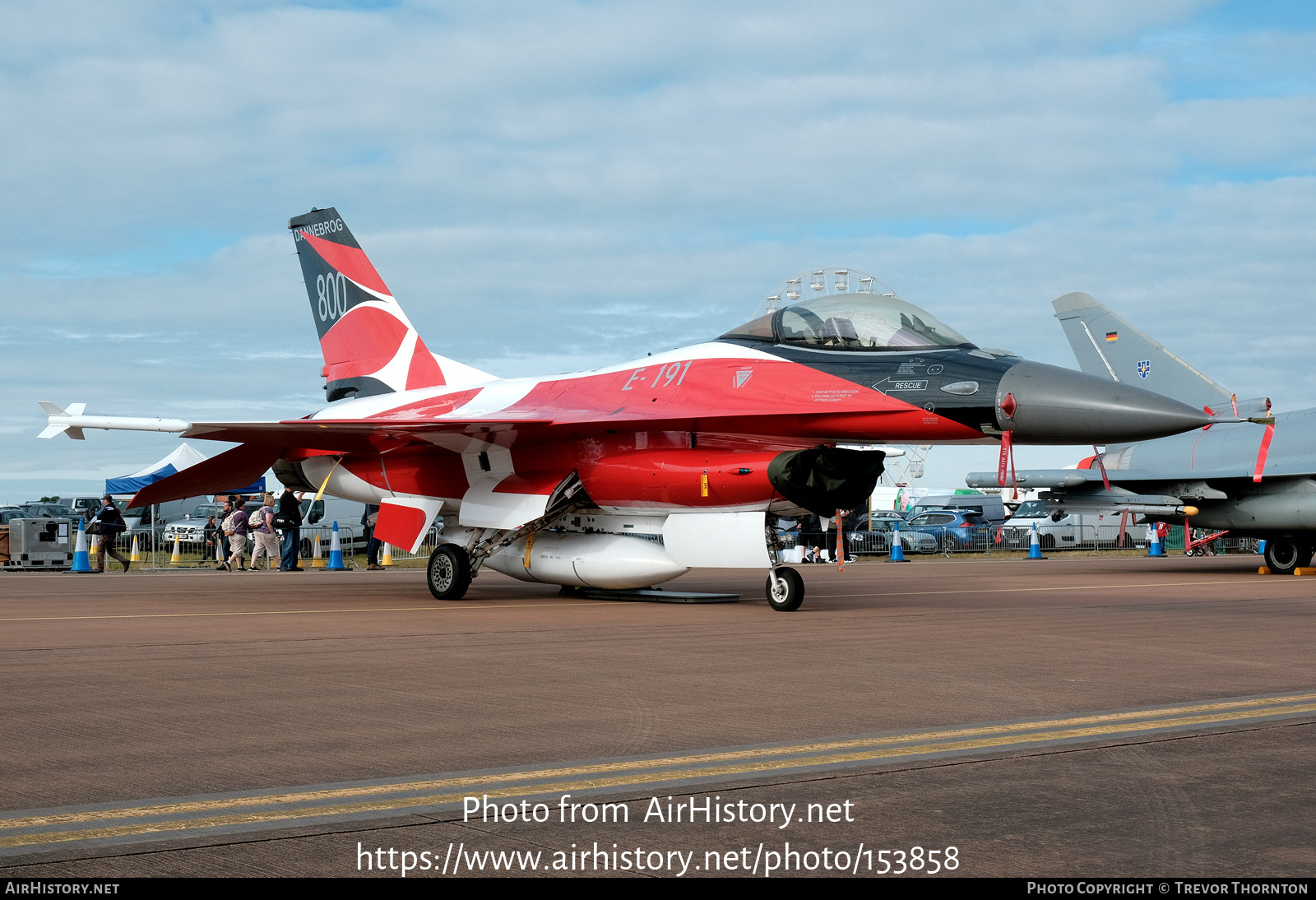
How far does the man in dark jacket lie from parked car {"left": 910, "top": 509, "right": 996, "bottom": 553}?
18.4 metres

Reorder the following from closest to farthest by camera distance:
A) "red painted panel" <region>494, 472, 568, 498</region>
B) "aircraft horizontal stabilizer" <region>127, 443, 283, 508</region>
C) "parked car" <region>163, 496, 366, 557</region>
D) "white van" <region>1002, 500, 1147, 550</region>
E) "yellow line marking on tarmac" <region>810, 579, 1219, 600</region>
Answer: "red painted panel" <region>494, 472, 568, 498</region> < "yellow line marking on tarmac" <region>810, 579, 1219, 600</region> < "aircraft horizontal stabilizer" <region>127, 443, 283, 508</region> < "parked car" <region>163, 496, 366, 557</region> < "white van" <region>1002, 500, 1147, 550</region>

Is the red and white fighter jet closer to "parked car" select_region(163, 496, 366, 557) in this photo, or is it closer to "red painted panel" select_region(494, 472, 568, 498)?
"red painted panel" select_region(494, 472, 568, 498)

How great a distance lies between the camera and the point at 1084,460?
25750 millimetres

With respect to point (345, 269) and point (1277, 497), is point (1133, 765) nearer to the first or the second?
point (345, 269)

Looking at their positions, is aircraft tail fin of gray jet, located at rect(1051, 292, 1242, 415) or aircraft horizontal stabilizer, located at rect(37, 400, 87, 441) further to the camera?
aircraft tail fin of gray jet, located at rect(1051, 292, 1242, 415)

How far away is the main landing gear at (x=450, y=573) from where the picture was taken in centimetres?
1470

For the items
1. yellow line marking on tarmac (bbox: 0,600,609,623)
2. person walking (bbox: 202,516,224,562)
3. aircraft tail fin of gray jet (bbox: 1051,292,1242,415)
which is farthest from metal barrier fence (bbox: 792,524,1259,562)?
yellow line marking on tarmac (bbox: 0,600,609,623)

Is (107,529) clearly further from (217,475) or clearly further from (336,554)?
(217,475)

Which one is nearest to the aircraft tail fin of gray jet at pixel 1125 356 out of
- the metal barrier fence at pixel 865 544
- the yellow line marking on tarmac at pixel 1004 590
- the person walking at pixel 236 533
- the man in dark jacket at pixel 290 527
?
the yellow line marking on tarmac at pixel 1004 590

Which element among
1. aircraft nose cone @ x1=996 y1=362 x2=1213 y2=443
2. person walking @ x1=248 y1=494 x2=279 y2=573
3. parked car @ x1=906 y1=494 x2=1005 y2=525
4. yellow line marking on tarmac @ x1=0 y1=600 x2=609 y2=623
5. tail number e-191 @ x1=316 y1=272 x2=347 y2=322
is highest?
tail number e-191 @ x1=316 y1=272 x2=347 y2=322

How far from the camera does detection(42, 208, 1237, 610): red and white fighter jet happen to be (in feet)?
37.3

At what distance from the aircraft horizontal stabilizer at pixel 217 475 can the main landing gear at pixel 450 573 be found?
247cm

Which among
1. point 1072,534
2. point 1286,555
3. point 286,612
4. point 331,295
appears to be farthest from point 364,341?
point 1072,534

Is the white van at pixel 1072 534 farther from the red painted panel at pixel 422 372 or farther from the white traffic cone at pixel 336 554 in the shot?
the red painted panel at pixel 422 372
